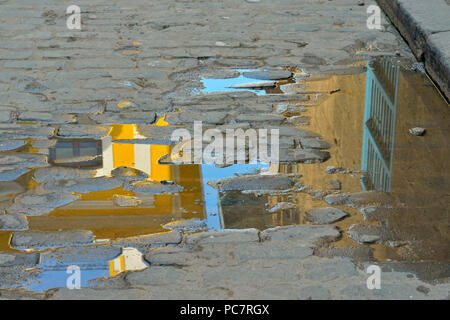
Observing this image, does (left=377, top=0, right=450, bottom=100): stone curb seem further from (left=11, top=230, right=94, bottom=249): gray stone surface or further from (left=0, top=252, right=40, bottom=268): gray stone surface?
(left=0, top=252, right=40, bottom=268): gray stone surface

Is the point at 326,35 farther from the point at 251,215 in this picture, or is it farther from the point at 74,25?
the point at 251,215

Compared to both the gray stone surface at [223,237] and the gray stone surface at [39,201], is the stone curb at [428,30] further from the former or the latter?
the gray stone surface at [39,201]

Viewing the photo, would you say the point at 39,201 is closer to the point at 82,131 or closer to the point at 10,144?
the point at 10,144

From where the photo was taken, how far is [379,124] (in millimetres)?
4285

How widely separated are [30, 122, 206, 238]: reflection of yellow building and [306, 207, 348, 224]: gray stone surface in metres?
0.49

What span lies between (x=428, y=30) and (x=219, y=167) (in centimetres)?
256

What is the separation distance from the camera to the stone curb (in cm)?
498

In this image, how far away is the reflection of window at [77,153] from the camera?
3883 mm

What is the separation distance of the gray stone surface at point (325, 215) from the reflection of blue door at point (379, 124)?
12.3 inches

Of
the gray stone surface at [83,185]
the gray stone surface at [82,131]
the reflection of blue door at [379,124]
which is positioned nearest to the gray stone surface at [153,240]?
the gray stone surface at [83,185]

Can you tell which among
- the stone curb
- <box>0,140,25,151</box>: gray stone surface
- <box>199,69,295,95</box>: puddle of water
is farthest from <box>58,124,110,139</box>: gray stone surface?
the stone curb

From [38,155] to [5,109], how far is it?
818mm

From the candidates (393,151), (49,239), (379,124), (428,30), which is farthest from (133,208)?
(428,30)

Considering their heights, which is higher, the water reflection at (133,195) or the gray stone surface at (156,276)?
the water reflection at (133,195)
